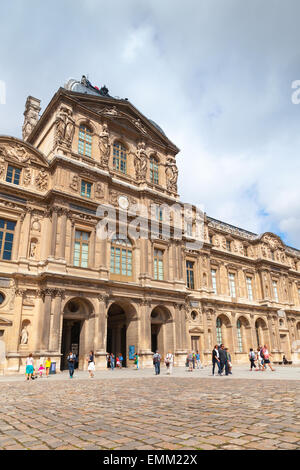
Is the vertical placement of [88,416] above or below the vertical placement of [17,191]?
below

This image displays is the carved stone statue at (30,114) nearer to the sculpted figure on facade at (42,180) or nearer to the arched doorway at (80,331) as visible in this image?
the sculpted figure on facade at (42,180)

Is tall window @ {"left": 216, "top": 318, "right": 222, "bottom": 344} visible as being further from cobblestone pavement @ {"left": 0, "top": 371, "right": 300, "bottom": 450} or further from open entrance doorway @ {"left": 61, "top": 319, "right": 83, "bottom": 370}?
cobblestone pavement @ {"left": 0, "top": 371, "right": 300, "bottom": 450}

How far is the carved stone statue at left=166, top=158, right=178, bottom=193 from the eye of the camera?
34.1 m

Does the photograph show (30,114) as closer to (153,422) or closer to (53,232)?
(53,232)

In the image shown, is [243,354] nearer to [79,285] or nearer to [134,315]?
[134,315]

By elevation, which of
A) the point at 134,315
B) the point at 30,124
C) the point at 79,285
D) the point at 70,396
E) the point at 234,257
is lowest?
the point at 70,396

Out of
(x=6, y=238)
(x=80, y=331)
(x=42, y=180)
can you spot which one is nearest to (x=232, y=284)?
(x=80, y=331)

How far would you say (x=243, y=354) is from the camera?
120ft

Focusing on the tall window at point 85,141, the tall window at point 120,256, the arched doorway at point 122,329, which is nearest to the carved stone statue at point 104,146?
the tall window at point 85,141

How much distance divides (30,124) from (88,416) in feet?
112

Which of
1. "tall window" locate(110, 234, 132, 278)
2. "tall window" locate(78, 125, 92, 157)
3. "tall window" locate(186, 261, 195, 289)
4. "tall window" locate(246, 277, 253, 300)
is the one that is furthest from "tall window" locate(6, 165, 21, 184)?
"tall window" locate(246, 277, 253, 300)

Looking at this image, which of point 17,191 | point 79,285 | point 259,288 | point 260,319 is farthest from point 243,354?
point 17,191

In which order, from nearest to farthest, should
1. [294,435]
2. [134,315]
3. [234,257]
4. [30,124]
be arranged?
[294,435]
[134,315]
[30,124]
[234,257]

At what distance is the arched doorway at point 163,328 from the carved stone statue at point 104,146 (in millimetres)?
13327
